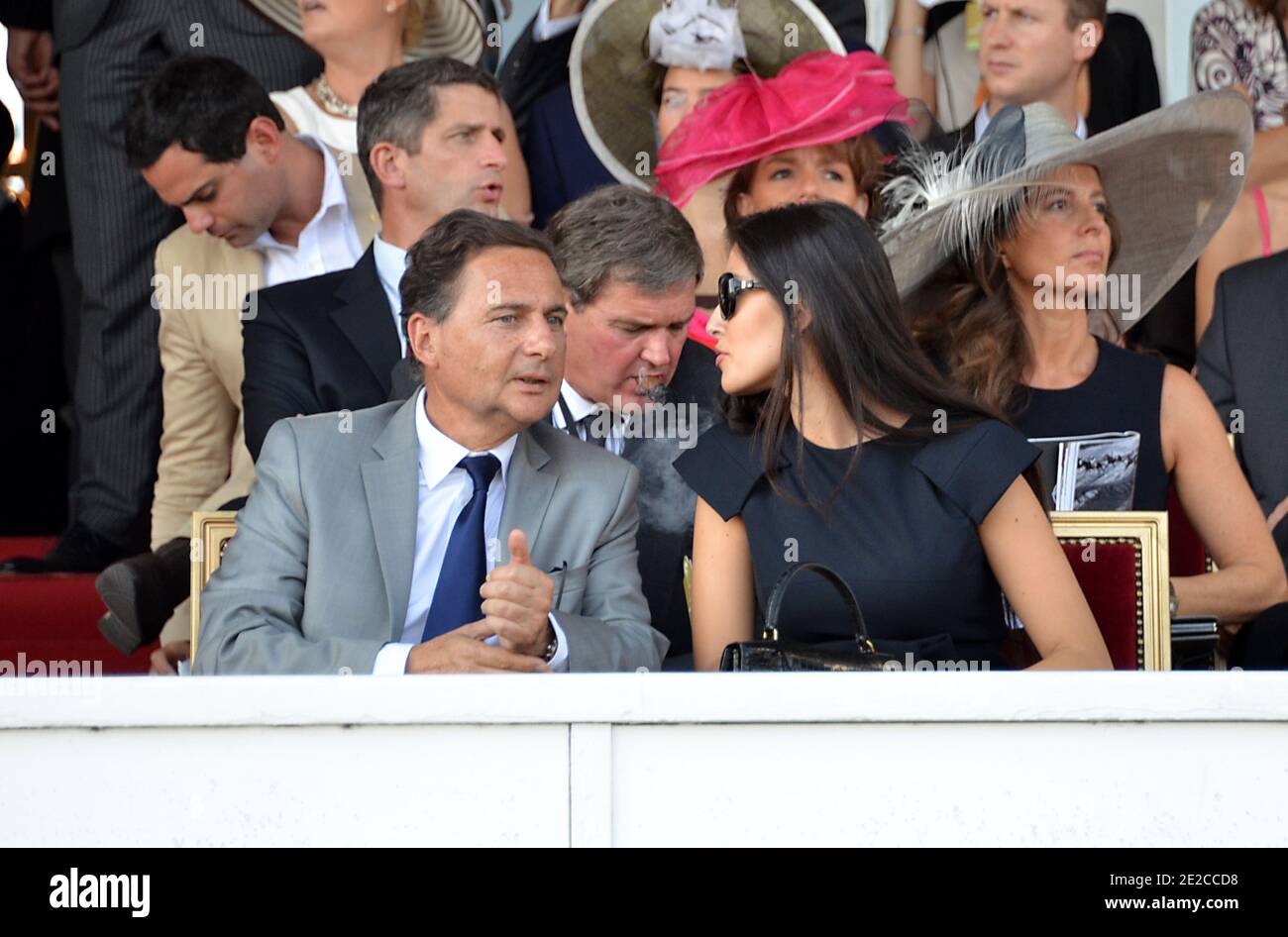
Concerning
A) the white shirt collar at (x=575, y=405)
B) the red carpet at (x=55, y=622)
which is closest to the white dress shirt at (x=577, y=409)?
the white shirt collar at (x=575, y=405)

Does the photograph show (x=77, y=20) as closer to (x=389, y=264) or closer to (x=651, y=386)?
(x=389, y=264)

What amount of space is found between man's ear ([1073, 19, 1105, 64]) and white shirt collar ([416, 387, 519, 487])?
6.72 feet

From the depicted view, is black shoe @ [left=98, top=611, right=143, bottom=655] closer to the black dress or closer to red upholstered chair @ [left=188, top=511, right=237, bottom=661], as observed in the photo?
red upholstered chair @ [left=188, top=511, right=237, bottom=661]

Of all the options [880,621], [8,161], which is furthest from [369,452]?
[8,161]

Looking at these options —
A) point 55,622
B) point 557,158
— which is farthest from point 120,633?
point 557,158

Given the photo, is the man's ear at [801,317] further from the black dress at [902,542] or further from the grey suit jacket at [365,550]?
the grey suit jacket at [365,550]

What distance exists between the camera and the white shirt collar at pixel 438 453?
269cm

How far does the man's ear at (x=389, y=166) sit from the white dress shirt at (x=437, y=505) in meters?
1.13

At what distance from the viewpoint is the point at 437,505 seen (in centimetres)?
269

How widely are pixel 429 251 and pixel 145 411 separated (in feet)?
5.73

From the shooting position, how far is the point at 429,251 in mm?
2799

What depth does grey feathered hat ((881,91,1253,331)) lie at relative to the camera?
329cm

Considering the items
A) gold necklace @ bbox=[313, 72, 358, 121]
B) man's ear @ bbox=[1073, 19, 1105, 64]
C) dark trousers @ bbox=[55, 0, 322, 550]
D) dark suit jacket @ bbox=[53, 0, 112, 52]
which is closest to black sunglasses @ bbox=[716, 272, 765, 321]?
man's ear @ bbox=[1073, 19, 1105, 64]

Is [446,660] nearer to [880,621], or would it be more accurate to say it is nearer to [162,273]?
[880,621]
